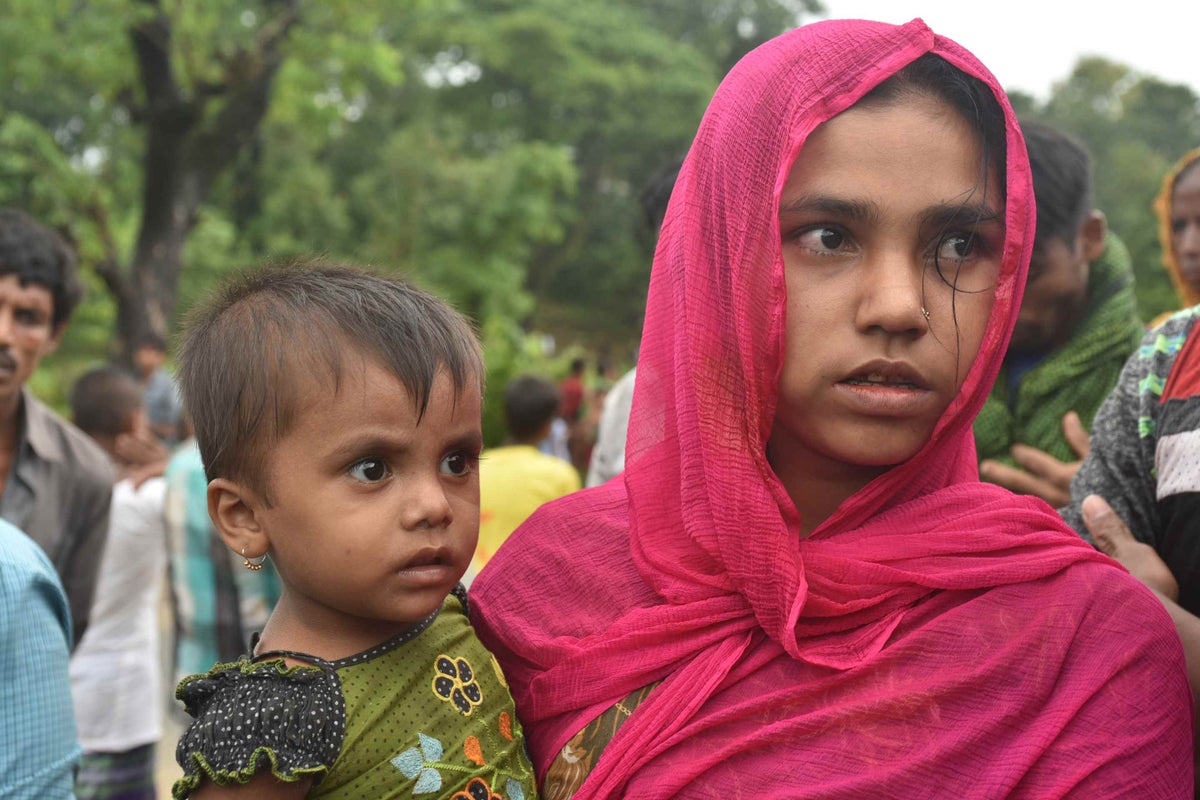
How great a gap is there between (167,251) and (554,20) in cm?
1707

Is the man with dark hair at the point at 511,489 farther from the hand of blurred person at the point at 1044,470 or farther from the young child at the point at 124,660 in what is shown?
the hand of blurred person at the point at 1044,470

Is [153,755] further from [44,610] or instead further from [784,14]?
[784,14]

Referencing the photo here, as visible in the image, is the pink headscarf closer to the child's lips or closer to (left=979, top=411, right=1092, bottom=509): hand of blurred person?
the child's lips

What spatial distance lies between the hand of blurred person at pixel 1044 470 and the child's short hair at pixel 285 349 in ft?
4.97

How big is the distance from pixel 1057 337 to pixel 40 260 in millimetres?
2969

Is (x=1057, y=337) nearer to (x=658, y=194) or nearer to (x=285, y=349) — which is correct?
(x=658, y=194)

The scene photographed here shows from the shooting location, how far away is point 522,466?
180 inches

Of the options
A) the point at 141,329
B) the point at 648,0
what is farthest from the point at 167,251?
the point at 648,0

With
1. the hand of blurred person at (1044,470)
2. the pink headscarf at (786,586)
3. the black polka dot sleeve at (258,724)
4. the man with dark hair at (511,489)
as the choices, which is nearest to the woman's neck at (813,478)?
the pink headscarf at (786,586)

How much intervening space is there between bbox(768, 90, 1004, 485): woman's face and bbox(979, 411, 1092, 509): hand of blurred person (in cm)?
119

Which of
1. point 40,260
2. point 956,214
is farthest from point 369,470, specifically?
point 40,260

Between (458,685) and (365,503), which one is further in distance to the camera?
(458,685)

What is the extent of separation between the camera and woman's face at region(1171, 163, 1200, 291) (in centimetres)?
348

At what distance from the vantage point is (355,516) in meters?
1.64
